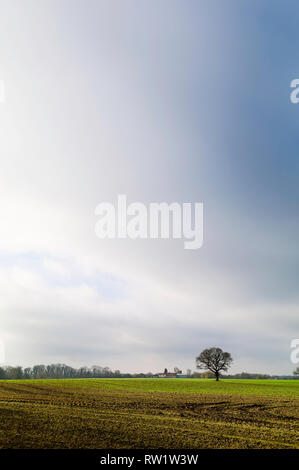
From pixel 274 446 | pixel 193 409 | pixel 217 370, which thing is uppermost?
pixel 274 446

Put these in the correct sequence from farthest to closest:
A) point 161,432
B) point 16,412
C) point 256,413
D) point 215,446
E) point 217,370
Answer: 1. point 217,370
2. point 256,413
3. point 16,412
4. point 161,432
5. point 215,446

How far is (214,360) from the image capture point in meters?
101

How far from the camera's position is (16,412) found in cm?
2656

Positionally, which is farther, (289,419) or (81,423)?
(289,419)

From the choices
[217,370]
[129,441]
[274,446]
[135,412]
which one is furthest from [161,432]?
[217,370]

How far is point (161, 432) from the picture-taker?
2386 cm

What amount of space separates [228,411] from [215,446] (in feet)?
56.6

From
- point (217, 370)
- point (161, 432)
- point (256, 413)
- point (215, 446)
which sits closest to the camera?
point (215, 446)

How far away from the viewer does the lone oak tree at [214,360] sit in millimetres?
101000

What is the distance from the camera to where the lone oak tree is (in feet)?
331
